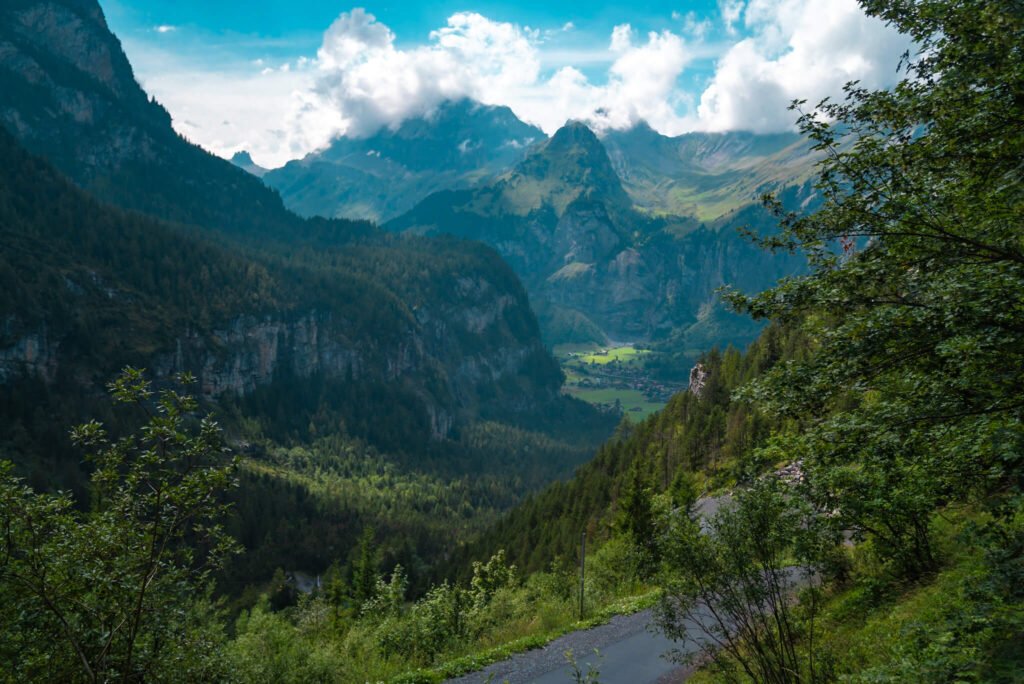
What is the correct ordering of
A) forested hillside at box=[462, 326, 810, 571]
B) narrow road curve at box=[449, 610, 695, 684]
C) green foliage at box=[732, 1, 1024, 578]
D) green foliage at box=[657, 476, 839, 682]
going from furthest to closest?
forested hillside at box=[462, 326, 810, 571], narrow road curve at box=[449, 610, 695, 684], green foliage at box=[657, 476, 839, 682], green foliage at box=[732, 1, 1024, 578]

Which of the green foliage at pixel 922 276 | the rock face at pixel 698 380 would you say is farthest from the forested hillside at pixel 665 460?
the green foliage at pixel 922 276

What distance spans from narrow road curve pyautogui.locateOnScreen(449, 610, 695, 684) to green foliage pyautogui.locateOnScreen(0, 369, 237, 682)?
38.3ft

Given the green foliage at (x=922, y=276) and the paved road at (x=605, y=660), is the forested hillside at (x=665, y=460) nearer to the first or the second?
the paved road at (x=605, y=660)

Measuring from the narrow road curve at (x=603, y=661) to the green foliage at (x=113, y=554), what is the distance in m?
11.7

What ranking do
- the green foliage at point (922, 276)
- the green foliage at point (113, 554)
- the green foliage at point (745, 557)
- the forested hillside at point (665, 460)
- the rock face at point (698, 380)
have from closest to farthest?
the green foliage at point (922, 276), the green foliage at point (113, 554), the green foliage at point (745, 557), the forested hillside at point (665, 460), the rock face at point (698, 380)

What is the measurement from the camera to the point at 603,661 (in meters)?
22.5

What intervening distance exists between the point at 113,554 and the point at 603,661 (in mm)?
17998

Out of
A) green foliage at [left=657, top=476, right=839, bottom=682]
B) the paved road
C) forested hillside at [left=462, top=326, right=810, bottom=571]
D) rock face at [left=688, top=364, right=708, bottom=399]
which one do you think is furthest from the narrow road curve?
rock face at [left=688, top=364, right=708, bottom=399]

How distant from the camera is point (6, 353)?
195 metres

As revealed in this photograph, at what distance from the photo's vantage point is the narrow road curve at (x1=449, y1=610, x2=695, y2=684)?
21641 mm

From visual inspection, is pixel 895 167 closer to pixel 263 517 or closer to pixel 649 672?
pixel 649 672

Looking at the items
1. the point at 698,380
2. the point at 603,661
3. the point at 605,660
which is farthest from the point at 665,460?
the point at 603,661

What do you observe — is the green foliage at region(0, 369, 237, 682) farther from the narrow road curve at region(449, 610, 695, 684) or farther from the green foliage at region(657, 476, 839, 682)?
the narrow road curve at region(449, 610, 695, 684)

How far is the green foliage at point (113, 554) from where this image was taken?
11.1 metres
